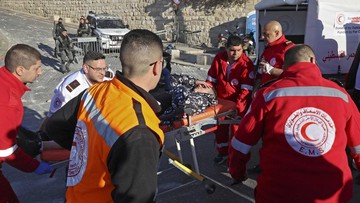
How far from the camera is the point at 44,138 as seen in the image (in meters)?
2.90

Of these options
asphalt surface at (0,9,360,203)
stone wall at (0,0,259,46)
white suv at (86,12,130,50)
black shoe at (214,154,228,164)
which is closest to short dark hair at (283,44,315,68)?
asphalt surface at (0,9,360,203)

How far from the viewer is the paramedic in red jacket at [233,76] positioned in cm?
396

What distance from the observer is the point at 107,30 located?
596 inches

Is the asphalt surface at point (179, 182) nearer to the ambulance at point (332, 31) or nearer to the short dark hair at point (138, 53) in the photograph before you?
the short dark hair at point (138, 53)

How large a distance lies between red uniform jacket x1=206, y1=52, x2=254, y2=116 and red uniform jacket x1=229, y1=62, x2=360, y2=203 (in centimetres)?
200

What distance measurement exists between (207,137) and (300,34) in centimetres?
328

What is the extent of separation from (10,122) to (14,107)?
12 centimetres

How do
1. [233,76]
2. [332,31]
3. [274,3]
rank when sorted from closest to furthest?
[233,76], [332,31], [274,3]

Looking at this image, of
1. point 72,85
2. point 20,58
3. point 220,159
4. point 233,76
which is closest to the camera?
point 20,58

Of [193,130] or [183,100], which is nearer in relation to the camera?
[193,130]

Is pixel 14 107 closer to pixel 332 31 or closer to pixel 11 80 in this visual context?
pixel 11 80

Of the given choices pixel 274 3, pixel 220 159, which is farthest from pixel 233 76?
pixel 274 3

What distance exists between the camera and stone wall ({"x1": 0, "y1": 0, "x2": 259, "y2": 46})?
57.5 feet

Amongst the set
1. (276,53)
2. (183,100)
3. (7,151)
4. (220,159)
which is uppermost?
(276,53)
